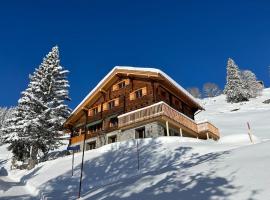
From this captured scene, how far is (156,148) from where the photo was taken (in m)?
22.6

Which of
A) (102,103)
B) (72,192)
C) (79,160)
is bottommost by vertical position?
(72,192)

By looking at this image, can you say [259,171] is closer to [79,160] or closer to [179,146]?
[179,146]

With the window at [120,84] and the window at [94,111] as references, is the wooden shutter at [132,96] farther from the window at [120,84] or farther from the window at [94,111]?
the window at [94,111]

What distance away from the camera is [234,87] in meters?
72.6

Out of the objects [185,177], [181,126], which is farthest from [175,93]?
[185,177]

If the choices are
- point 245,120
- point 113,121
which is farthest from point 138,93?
point 245,120

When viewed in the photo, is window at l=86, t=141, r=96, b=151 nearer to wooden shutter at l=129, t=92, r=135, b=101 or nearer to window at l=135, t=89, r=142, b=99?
wooden shutter at l=129, t=92, r=135, b=101

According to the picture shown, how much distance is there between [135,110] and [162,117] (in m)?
3.58

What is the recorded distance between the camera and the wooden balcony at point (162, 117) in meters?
26.4

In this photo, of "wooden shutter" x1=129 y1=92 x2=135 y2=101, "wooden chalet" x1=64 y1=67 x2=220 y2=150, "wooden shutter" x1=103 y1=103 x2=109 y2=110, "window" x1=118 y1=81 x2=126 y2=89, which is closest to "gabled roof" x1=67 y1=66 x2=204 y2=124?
"wooden chalet" x1=64 y1=67 x2=220 y2=150

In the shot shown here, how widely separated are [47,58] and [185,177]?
100ft

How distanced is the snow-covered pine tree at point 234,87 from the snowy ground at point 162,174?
164ft

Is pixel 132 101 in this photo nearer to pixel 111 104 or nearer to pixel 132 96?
pixel 132 96

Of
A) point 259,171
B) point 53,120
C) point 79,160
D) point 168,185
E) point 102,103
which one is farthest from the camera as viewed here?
point 102,103
